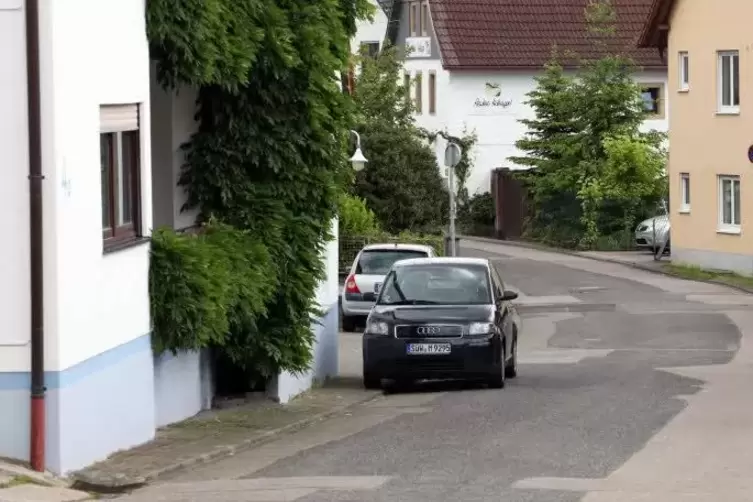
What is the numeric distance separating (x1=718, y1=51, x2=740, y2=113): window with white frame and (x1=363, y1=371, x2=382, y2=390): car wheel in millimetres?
24701

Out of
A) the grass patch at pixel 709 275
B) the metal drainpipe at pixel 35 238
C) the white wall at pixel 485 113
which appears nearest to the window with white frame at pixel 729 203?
the grass patch at pixel 709 275

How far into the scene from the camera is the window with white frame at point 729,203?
4334 centimetres

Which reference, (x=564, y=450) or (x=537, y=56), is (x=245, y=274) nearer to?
(x=564, y=450)

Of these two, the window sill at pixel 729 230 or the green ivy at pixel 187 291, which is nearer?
the green ivy at pixel 187 291

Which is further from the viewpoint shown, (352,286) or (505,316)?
(352,286)

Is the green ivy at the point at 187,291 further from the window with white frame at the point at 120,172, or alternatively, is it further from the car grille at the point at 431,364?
the car grille at the point at 431,364

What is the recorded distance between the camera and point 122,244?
45.5 ft

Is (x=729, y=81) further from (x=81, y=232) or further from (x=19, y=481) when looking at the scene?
(x=19, y=481)

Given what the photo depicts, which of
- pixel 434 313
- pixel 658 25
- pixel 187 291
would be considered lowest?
pixel 434 313

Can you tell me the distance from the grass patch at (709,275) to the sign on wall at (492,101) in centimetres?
1869

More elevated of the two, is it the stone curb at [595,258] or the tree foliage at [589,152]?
the tree foliage at [589,152]

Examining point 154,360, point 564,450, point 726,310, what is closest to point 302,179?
point 154,360

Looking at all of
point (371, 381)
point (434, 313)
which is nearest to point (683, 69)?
point (371, 381)

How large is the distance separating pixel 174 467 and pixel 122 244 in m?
1.98
